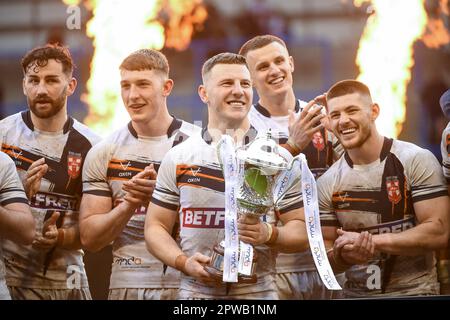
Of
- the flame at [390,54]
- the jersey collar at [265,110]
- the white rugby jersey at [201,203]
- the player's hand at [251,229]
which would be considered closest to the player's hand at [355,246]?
the white rugby jersey at [201,203]

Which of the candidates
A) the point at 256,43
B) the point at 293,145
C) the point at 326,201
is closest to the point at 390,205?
the point at 326,201

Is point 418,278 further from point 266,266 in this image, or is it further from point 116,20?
point 116,20

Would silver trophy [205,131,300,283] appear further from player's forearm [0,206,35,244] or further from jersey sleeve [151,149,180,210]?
player's forearm [0,206,35,244]

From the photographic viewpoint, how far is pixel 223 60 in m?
3.92

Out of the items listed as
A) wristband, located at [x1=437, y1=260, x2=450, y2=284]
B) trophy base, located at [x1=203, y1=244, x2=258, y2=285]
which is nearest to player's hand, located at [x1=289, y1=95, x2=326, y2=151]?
trophy base, located at [x1=203, y1=244, x2=258, y2=285]

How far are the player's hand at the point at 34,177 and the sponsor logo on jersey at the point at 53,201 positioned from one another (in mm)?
30

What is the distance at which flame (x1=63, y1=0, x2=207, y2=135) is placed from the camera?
4.01 metres

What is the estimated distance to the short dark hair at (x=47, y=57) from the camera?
404 cm

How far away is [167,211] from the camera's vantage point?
3.83 metres

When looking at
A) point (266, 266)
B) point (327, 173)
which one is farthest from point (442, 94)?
point (266, 266)

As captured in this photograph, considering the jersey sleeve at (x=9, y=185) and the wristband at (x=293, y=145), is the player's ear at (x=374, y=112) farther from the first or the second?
the jersey sleeve at (x=9, y=185)

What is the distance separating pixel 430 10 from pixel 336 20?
0.45m

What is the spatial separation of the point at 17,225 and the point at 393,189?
1738 mm

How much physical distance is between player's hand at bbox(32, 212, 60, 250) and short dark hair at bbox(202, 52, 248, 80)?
0.98 m
